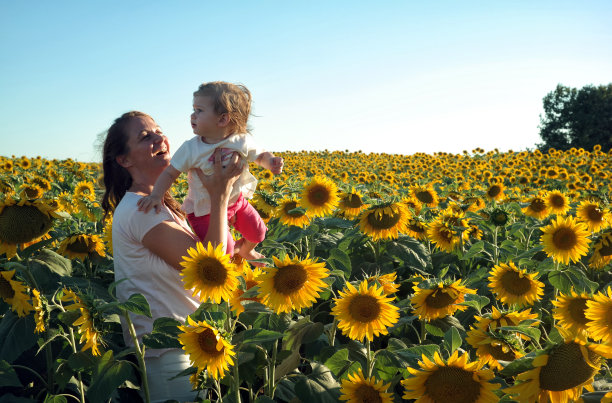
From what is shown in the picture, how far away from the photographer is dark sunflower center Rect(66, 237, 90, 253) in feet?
10.8

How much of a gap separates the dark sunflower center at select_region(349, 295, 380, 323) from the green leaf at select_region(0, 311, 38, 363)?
5.28 ft

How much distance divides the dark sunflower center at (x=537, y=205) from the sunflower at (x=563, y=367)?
459cm

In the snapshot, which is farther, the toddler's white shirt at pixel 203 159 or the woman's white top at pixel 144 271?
the toddler's white shirt at pixel 203 159

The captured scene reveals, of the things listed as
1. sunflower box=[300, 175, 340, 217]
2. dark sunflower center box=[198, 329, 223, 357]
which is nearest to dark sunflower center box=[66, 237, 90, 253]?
sunflower box=[300, 175, 340, 217]

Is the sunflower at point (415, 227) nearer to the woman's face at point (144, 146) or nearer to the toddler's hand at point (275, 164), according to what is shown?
the toddler's hand at point (275, 164)

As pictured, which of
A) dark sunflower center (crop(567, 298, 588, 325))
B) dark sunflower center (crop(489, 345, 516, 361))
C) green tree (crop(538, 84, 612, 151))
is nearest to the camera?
dark sunflower center (crop(489, 345, 516, 361))

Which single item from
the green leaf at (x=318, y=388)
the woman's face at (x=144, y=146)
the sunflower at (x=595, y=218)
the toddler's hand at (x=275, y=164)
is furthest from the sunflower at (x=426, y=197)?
the green leaf at (x=318, y=388)

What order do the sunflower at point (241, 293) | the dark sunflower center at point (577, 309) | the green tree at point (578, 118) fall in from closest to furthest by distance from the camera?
the sunflower at point (241, 293) < the dark sunflower center at point (577, 309) < the green tree at point (578, 118)

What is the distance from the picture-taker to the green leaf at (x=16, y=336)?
7.75 feet

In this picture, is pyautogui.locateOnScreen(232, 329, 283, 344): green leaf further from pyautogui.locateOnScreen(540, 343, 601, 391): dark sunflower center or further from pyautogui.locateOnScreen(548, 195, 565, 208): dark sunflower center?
pyautogui.locateOnScreen(548, 195, 565, 208): dark sunflower center

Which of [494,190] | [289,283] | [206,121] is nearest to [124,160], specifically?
[206,121]

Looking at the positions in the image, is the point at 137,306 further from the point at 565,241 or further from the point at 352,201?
the point at 565,241

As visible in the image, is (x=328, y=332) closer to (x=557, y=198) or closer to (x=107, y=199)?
(x=107, y=199)

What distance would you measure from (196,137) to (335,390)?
7.08ft
